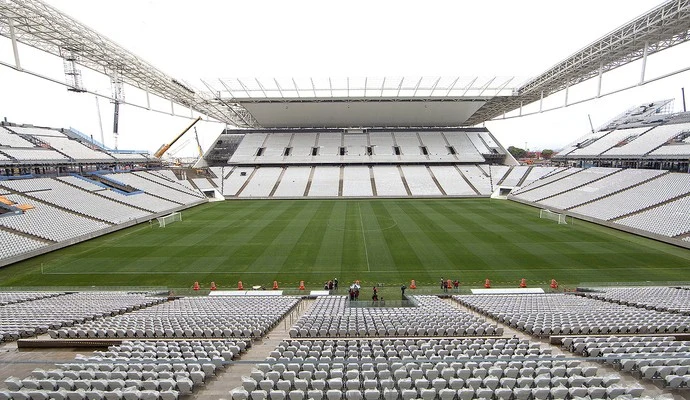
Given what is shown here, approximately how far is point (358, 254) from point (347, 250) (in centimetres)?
116

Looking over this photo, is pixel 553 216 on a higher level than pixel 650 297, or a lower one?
higher

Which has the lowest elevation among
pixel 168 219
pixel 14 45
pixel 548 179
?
pixel 168 219

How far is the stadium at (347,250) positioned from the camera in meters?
5.90

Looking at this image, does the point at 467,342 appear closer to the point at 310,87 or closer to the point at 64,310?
the point at 64,310

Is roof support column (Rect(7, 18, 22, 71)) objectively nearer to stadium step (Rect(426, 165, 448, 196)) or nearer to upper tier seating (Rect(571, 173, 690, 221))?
upper tier seating (Rect(571, 173, 690, 221))

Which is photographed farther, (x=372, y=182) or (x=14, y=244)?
(x=372, y=182)

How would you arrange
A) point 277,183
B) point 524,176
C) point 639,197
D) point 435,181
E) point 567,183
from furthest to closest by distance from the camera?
1. point 277,183
2. point 435,181
3. point 524,176
4. point 567,183
5. point 639,197

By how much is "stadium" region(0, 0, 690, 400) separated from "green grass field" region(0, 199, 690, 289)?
0.21 meters

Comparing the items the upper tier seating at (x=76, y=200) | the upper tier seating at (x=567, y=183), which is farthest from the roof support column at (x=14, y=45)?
the upper tier seating at (x=567, y=183)

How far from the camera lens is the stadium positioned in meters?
5.90

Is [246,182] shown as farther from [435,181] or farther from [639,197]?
[639,197]

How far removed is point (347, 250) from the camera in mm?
23359

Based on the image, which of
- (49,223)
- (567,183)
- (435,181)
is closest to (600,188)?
(567,183)

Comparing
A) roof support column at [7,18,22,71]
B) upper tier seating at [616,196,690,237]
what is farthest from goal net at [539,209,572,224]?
roof support column at [7,18,22,71]
